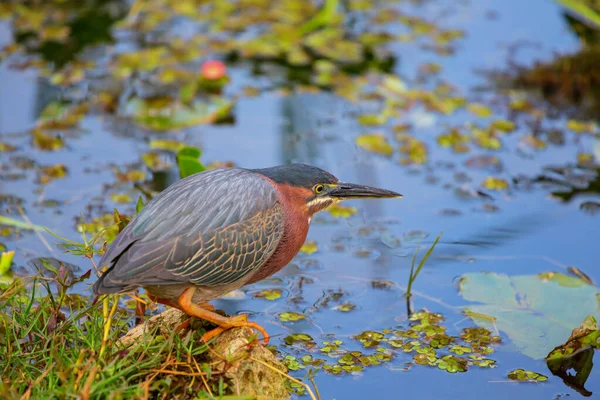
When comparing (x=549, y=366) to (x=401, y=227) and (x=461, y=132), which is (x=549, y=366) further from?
(x=461, y=132)

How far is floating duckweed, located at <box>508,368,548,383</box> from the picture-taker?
4.46 m

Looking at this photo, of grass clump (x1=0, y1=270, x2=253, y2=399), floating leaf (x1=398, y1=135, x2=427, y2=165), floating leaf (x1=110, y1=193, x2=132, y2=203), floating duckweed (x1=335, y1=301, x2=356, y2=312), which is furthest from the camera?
floating leaf (x1=398, y1=135, x2=427, y2=165)

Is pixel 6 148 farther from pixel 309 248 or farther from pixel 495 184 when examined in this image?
pixel 495 184

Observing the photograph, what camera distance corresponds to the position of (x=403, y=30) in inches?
362

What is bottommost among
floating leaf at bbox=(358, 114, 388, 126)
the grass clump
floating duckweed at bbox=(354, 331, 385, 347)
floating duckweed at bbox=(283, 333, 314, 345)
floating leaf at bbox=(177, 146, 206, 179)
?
floating duckweed at bbox=(354, 331, 385, 347)

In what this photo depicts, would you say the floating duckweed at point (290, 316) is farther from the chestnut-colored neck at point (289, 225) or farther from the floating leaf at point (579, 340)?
the floating leaf at point (579, 340)

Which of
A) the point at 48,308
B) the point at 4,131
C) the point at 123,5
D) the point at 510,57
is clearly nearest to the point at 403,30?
the point at 510,57

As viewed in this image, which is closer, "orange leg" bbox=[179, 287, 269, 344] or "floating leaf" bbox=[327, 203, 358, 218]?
"orange leg" bbox=[179, 287, 269, 344]

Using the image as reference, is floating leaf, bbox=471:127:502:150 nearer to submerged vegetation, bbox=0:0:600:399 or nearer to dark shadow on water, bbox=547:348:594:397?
submerged vegetation, bbox=0:0:600:399

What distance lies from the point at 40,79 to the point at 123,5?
1.92 m

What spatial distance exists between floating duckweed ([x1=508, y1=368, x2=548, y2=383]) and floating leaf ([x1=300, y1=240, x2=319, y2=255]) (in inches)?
66.4

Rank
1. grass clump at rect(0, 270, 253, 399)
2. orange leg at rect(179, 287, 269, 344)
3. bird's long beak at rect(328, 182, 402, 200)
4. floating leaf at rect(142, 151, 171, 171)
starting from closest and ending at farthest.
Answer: grass clump at rect(0, 270, 253, 399)
orange leg at rect(179, 287, 269, 344)
bird's long beak at rect(328, 182, 402, 200)
floating leaf at rect(142, 151, 171, 171)

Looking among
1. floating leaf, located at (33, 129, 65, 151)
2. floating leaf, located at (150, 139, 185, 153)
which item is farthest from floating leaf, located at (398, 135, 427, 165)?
floating leaf, located at (33, 129, 65, 151)

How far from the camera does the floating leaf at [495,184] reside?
649cm
